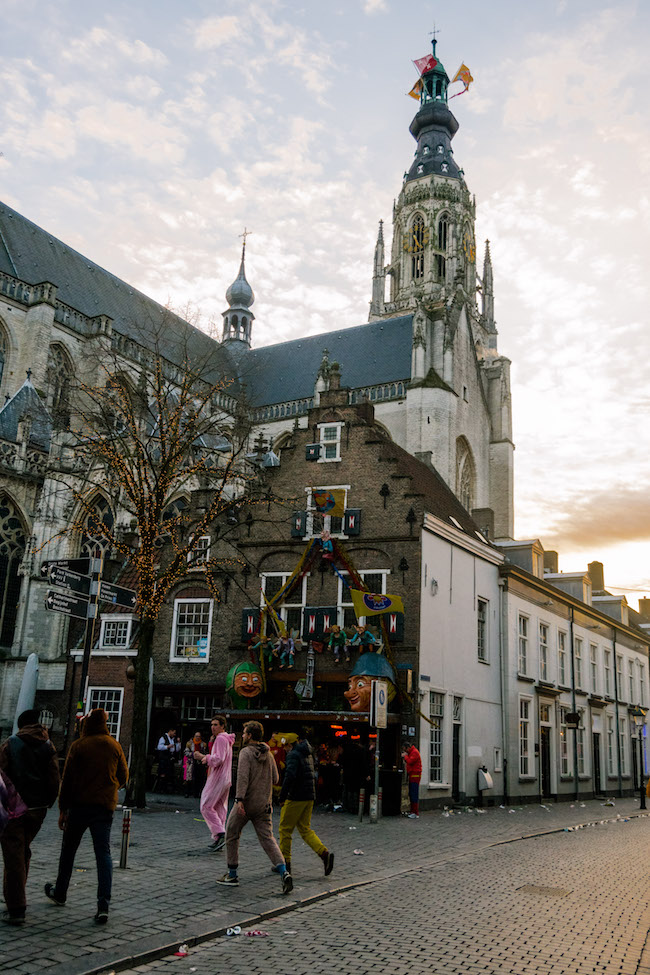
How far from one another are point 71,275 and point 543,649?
3339 centimetres

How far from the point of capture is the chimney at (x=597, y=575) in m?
39.7

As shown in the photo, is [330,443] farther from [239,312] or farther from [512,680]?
[239,312]

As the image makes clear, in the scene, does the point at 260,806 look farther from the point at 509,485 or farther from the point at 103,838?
the point at 509,485

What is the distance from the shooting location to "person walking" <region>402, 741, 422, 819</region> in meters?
17.9

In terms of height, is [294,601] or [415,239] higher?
[415,239]

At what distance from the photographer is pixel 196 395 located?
18406 millimetres

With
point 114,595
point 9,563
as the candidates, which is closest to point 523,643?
point 114,595

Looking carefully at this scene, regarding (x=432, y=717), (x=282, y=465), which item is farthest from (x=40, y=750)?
(x=282, y=465)

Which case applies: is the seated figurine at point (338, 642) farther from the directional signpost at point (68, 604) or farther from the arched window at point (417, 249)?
the arched window at point (417, 249)

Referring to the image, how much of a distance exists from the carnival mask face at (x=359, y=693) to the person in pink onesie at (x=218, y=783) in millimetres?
7250

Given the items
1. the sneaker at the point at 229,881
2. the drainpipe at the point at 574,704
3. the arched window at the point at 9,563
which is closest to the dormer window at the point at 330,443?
the drainpipe at the point at 574,704

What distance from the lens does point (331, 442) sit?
73.4 feet

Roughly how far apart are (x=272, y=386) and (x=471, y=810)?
40826 mm

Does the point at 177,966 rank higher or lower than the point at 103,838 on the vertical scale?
lower
